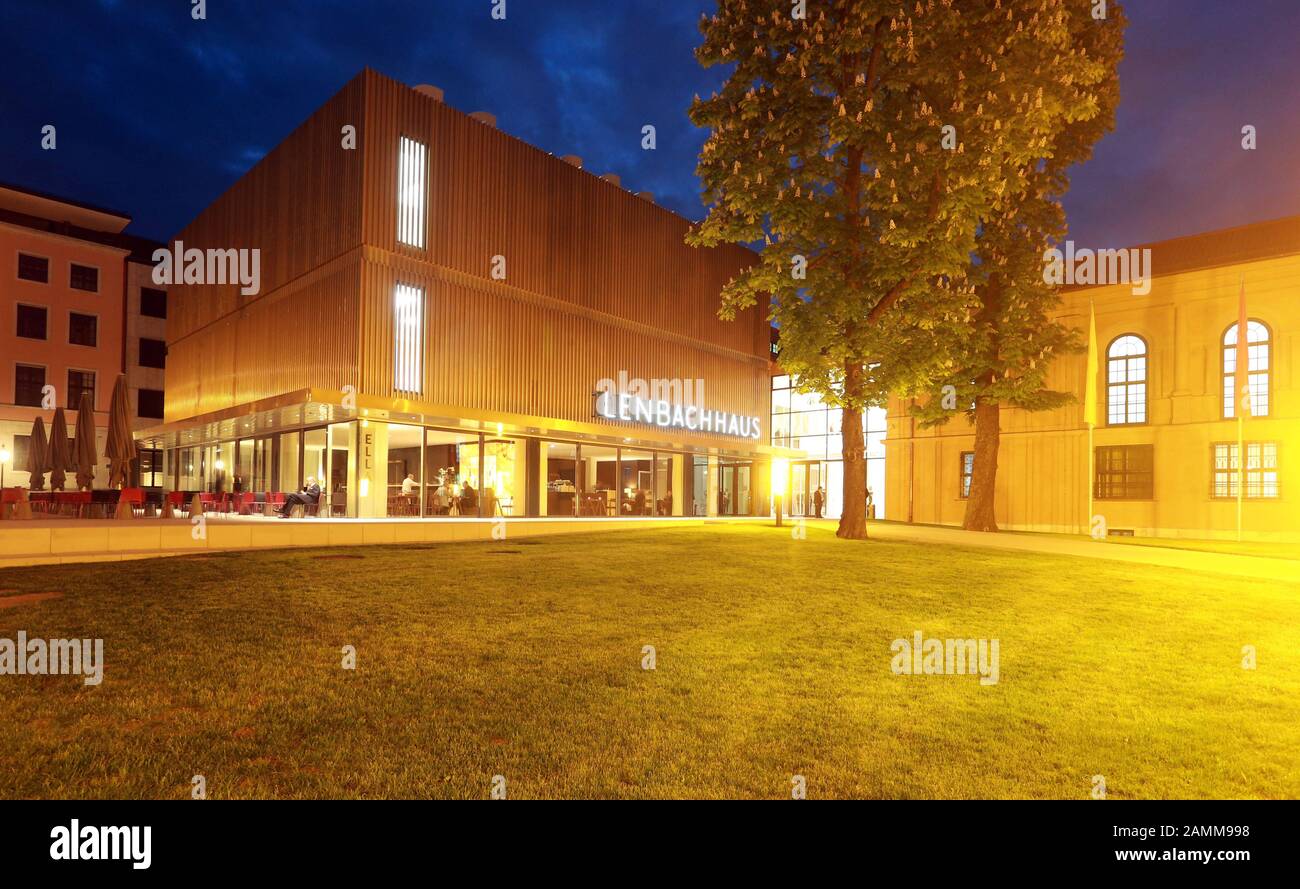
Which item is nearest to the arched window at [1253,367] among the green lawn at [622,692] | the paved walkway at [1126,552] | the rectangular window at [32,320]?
the paved walkway at [1126,552]

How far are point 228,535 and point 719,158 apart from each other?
47.4 feet

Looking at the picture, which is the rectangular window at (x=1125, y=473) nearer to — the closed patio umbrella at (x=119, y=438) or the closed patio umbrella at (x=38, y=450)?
the closed patio umbrella at (x=119, y=438)

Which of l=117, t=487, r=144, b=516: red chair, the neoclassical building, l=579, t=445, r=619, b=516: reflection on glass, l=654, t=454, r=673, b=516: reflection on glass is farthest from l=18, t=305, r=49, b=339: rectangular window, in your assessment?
the neoclassical building

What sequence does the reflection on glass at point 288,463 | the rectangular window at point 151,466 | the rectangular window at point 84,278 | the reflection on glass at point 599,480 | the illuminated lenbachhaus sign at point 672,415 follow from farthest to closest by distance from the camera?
the rectangular window at point 151,466 → the rectangular window at point 84,278 → the illuminated lenbachhaus sign at point 672,415 → the reflection on glass at point 599,480 → the reflection on glass at point 288,463

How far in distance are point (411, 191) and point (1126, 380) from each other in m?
30.5

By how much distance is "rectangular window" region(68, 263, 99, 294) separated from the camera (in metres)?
43.6

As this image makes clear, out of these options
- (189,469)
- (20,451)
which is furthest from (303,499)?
(20,451)

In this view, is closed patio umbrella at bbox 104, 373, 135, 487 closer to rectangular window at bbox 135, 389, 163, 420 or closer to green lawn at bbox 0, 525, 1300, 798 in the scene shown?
green lawn at bbox 0, 525, 1300, 798

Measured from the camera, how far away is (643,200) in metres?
34.5

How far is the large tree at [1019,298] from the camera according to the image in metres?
23.5

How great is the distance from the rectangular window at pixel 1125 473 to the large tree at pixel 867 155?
57.8ft

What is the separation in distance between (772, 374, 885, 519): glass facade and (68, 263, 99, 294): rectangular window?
4159 cm

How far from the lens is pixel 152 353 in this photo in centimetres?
4809
